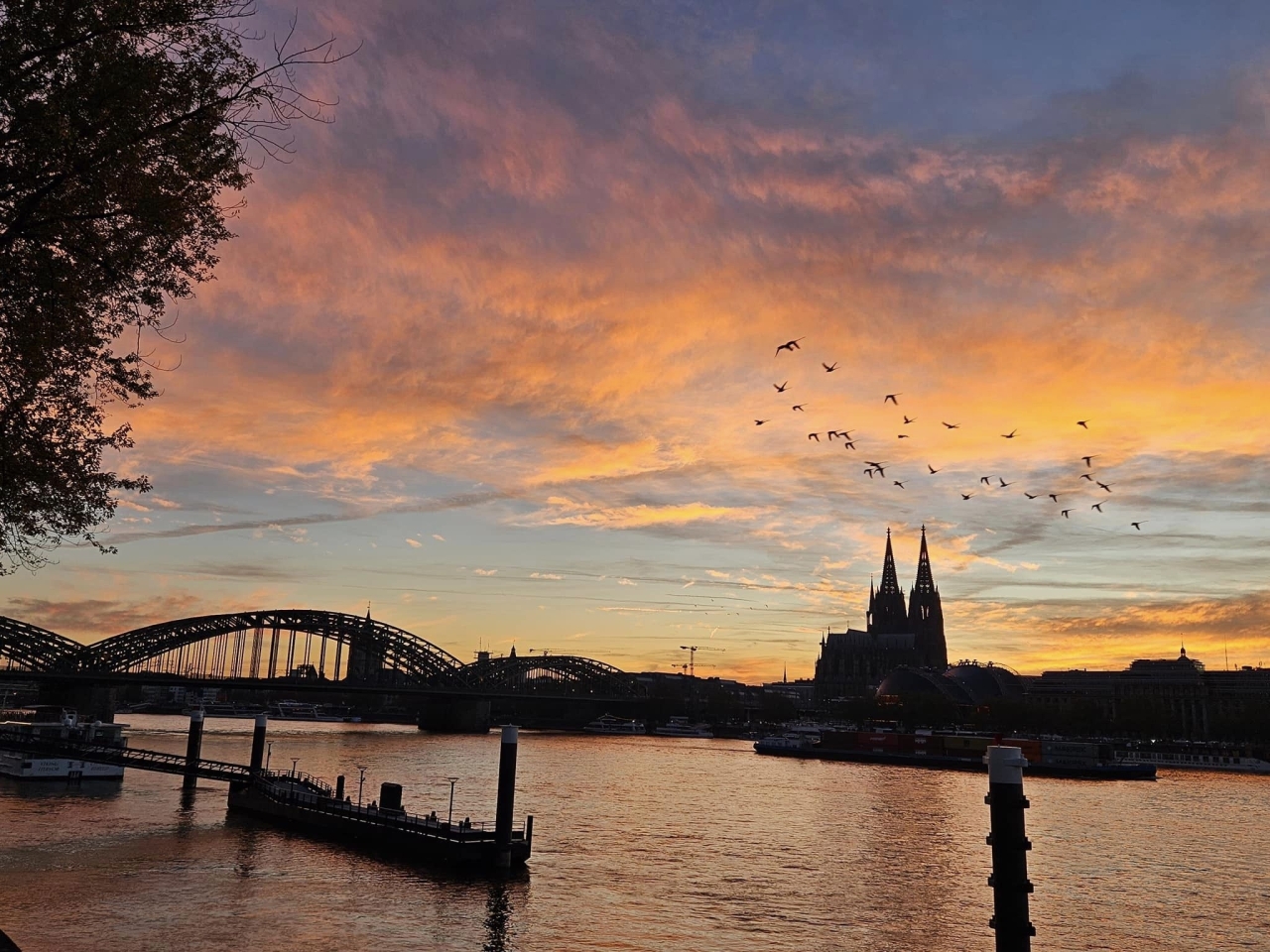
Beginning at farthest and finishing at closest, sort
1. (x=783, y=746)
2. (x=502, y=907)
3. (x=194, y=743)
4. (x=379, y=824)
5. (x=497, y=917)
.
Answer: (x=783, y=746) < (x=194, y=743) < (x=379, y=824) < (x=502, y=907) < (x=497, y=917)

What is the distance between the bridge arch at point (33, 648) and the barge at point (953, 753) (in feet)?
394

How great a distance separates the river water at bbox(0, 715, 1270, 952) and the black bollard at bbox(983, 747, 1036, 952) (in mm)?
19800

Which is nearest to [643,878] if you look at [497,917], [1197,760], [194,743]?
[497,917]

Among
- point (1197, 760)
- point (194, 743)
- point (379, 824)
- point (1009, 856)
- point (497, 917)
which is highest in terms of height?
point (1009, 856)

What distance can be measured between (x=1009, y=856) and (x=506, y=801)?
1251 inches

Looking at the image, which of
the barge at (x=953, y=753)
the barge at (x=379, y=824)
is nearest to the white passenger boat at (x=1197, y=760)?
the barge at (x=953, y=753)

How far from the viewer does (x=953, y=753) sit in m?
140

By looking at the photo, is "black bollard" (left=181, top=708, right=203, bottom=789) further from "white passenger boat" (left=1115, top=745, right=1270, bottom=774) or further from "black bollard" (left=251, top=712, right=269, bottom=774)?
"white passenger boat" (left=1115, top=745, right=1270, bottom=774)

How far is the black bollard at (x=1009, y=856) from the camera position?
15.4m

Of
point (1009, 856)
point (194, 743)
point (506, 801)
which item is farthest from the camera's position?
point (194, 743)

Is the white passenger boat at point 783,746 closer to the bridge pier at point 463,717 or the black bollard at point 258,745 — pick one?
the bridge pier at point 463,717

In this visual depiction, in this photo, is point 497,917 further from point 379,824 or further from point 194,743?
point 194,743

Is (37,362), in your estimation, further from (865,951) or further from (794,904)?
(794,904)

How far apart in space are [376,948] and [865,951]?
16086 millimetres
